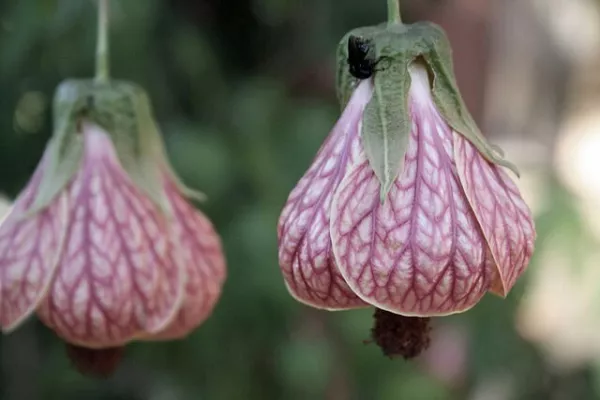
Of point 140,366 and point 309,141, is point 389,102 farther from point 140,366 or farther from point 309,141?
point 140,366

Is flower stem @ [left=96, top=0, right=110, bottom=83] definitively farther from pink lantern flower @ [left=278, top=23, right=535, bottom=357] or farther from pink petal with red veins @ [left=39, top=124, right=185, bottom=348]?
pink lantern flower @ [left=278, top=23, right=535, bottom=357]

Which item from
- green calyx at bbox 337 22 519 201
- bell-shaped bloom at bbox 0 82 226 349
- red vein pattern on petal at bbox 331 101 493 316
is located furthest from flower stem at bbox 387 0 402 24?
bell-shaped bloom at bbox 0 82 226 349

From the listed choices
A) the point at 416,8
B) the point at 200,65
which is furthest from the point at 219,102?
the point at 416,8

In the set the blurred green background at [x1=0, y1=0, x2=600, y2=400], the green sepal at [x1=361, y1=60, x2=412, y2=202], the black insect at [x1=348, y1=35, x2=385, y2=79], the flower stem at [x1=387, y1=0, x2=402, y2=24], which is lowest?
the blurred green background at [x1=0, y1=0, x2=600, y2=400]

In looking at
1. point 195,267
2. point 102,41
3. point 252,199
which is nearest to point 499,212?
point 195,267

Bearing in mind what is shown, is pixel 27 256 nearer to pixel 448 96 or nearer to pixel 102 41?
pixel 102 41

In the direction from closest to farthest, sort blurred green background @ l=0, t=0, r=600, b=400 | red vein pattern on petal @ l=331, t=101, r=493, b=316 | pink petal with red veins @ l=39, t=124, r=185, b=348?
red vein pattern on petal @ l=331, t=101, r=493, b=316, pink petal with red veins @ l=39, t=124, r=185, b=348, blurred green background @ l=0, t=0, r=600, b=400
